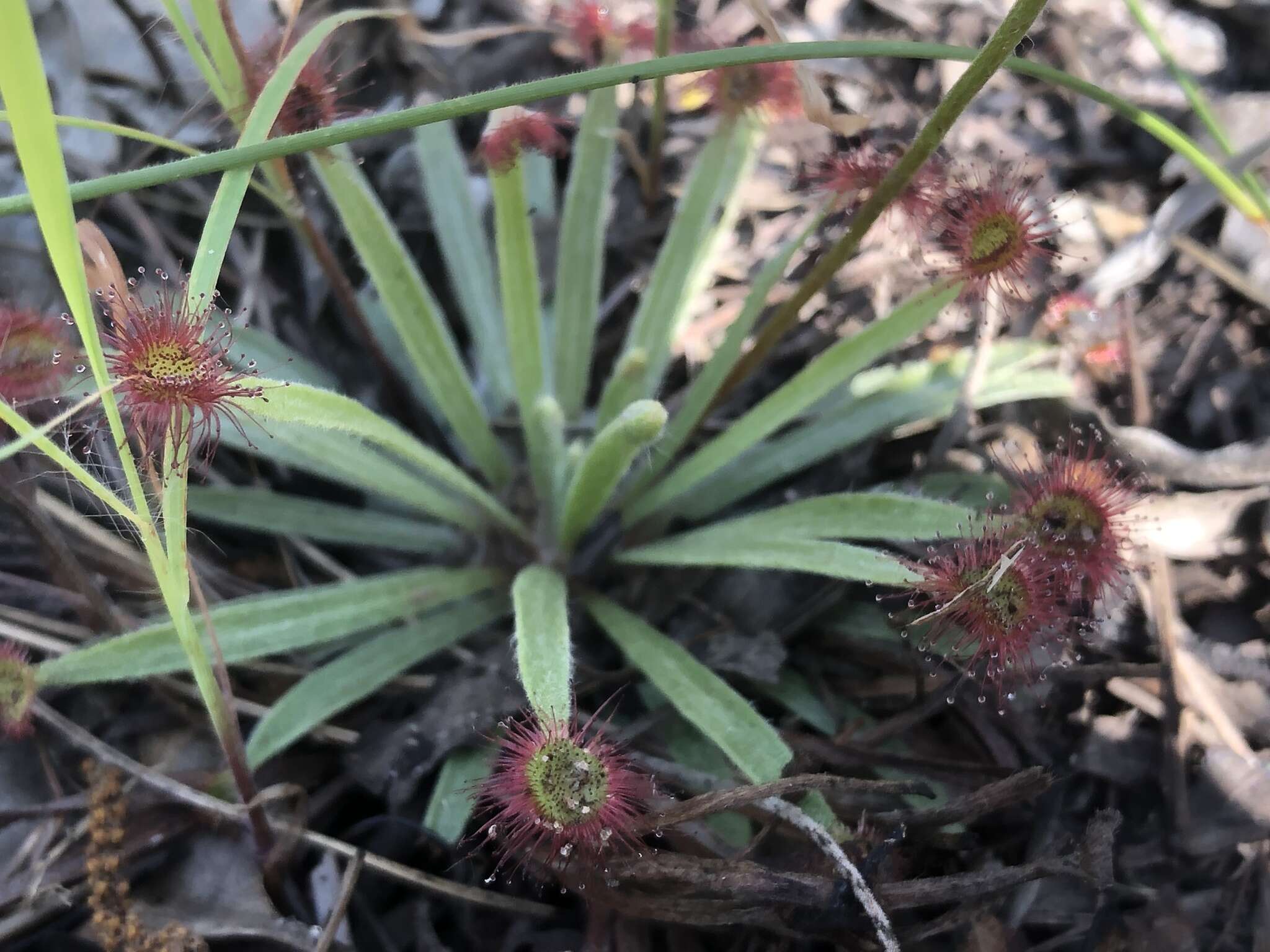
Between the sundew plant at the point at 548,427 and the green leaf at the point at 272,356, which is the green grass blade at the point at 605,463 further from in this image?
the green leaf at the point at 272,356

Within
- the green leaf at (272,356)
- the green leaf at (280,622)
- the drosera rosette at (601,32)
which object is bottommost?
the green leaf at (280,622)

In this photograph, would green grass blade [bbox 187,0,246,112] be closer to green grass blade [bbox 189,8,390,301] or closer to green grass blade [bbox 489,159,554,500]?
green grass blade [bbox 189,8,390,301]

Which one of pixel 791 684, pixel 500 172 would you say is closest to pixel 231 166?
pixel 500 172

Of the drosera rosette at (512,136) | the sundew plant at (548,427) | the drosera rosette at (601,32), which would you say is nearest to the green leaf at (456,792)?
the sundew plant at (548,427)

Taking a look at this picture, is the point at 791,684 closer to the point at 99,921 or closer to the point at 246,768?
the point at 246,768

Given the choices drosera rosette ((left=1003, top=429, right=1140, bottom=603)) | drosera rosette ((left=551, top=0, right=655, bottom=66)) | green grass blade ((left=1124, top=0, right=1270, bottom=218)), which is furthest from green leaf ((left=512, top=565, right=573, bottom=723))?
green grass blade ((left=1124, top=0, right=1270, bottom=218))
